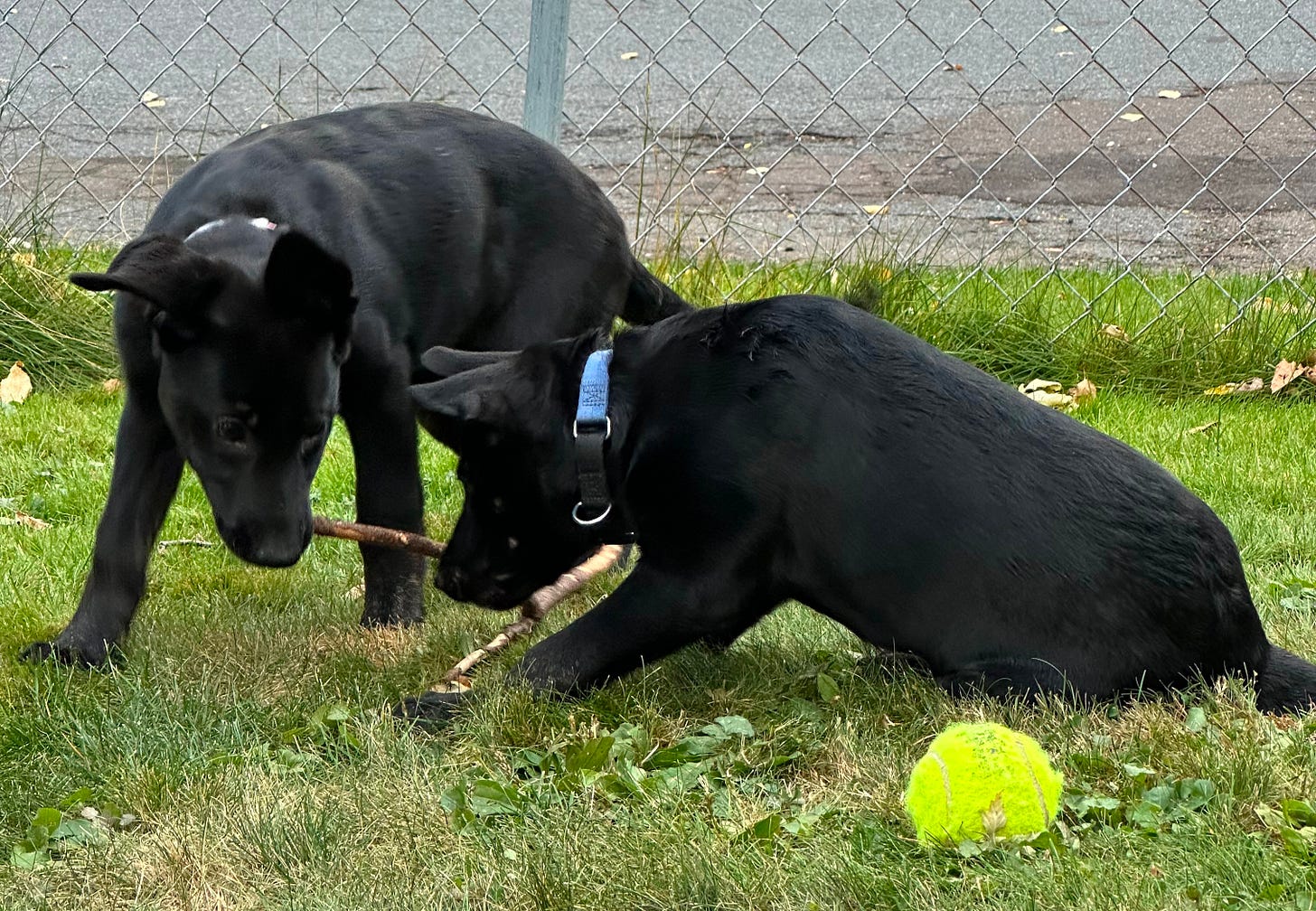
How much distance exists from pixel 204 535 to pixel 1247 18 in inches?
394

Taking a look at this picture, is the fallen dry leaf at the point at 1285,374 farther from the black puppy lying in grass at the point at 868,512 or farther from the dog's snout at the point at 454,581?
the dog's snout at the point at 454,581

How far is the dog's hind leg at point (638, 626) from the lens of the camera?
9.65ft

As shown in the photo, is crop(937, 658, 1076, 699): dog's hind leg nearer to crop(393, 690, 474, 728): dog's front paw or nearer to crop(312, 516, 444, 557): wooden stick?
crop(393, 690, 474, 728): dog's front paw

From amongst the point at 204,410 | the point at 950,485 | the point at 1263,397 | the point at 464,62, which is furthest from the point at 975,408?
the point at 464,62

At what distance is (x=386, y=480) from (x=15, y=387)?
2639 millimetres

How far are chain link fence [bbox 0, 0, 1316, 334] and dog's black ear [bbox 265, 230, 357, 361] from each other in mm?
2818

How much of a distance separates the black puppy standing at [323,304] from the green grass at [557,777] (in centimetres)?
28

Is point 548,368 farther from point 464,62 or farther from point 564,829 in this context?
point 464,62

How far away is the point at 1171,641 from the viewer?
9.33 feet

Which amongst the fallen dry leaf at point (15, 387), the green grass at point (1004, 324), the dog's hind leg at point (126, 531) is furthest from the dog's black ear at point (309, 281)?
the fallen dry leaf at point (15, 387)

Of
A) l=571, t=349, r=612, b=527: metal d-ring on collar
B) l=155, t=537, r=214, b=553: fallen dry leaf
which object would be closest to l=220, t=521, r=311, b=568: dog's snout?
l=571, t=349, r=612, b=527: metal d-ring on collar

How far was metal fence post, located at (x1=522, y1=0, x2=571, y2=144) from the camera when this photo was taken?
4941 millimetres

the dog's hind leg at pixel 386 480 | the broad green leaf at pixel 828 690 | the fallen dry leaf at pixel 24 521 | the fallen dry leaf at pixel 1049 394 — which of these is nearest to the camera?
the broad green leaf at pixel 828 690

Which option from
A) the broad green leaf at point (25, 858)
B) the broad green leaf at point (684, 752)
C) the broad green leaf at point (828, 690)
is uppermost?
the broad green leaf at point (684, 752)
